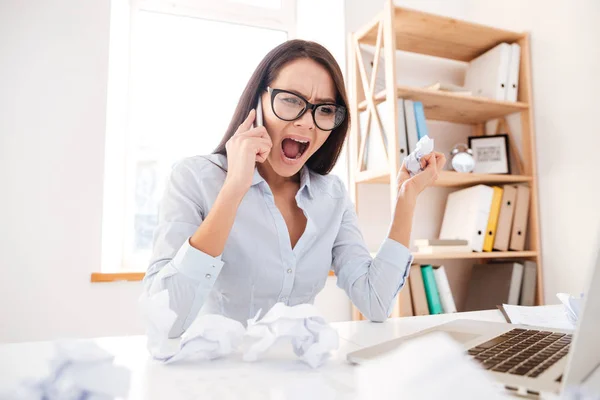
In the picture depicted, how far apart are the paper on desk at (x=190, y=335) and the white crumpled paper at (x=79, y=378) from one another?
177 millimetres

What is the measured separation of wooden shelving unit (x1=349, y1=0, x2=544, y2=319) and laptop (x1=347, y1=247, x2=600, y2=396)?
121cm

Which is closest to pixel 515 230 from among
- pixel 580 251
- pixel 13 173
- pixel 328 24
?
pixel 580 251

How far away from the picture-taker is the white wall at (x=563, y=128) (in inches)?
76.5

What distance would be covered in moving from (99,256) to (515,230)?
76.8 inches

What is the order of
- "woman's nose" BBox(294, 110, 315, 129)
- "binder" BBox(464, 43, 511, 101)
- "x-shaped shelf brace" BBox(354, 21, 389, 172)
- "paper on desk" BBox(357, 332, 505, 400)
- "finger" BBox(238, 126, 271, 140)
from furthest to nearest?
"binder" BBox(464, 43, 511, 101) < "x-shaped shelf brace" BBox(354, 21, 389, 172) < "woman's nose" BBox(294, 110, 315, 129) < "finger" BBox(238, 126, 271, 140) < "paper on desk" BBox(357, 332, 505, 400)

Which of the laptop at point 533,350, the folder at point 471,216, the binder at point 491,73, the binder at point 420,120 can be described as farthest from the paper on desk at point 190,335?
the binder at point 491,73

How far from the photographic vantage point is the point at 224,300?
1095 mm

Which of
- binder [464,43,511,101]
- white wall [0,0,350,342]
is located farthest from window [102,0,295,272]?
binder [464,43,511,101]

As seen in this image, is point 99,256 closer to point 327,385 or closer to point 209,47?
point 209,47

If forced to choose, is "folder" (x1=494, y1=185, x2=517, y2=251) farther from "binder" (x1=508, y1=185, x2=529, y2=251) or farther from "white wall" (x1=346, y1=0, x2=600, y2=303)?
"white wall" (x1=346, y1=0, x2=600, y2=303)

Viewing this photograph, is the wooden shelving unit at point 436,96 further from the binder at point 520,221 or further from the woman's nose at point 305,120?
the woman's nose at point 305,120

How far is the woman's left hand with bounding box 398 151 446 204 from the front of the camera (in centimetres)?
112

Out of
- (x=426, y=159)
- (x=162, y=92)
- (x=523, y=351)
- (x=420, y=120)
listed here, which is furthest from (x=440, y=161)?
(x=162, y=92)

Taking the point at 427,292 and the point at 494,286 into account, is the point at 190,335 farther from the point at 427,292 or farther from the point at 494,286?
the point at 494,286
